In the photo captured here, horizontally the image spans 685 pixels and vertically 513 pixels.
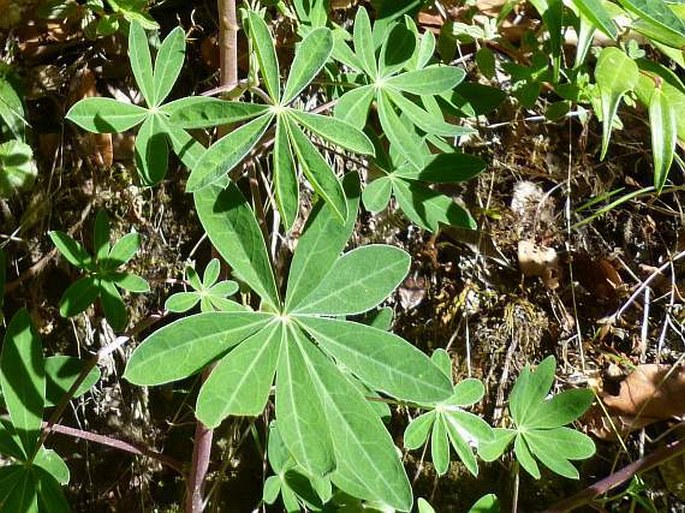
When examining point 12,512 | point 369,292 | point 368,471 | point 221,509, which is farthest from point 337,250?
point 221,509

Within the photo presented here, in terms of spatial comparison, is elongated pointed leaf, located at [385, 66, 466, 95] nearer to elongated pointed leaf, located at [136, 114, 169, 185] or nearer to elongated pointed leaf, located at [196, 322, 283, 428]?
elongated pointed leaf, located at [136, 114, 169, 185]

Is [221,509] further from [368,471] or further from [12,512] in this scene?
[368,471]

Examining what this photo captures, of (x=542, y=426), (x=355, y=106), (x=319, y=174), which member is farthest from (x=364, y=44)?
(x=542, y=426)

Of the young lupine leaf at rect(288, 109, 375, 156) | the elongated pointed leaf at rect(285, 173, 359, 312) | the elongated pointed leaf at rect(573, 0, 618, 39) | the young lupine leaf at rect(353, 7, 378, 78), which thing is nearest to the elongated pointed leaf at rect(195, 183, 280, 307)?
the elongated pointed leaf at rect(285, 173, 359, 312)

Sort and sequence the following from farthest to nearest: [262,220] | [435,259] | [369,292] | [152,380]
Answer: [435,259] < [262,220] < [369,292] < [152,380]

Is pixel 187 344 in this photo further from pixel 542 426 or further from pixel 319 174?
pixel 542 426

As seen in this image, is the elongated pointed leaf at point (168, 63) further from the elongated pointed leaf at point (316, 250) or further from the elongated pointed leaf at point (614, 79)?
the elongated pointed leaf at point (614, 79)
